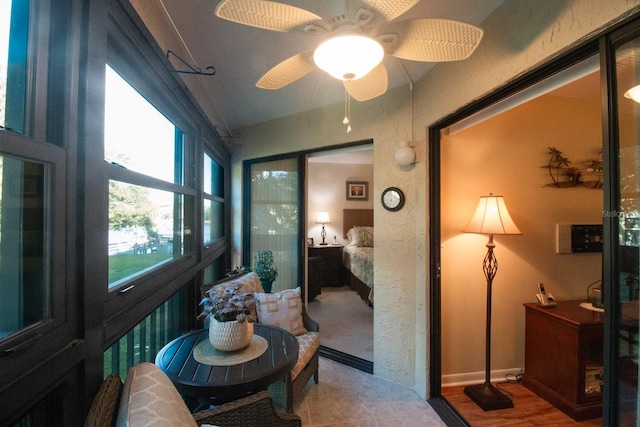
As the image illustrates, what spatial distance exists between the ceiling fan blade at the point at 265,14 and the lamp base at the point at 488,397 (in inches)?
106

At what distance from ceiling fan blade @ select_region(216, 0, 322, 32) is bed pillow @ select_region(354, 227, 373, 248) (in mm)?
4594

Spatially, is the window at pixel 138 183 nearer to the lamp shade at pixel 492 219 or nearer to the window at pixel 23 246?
the window at pixel 23 246

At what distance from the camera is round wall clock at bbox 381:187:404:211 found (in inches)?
92.1

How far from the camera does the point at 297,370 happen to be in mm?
1933

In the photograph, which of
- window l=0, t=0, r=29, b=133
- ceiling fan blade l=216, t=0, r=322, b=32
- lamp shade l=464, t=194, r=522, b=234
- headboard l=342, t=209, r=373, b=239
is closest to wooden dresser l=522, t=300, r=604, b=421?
lamp shade l=464, t=194, r=522, b=234

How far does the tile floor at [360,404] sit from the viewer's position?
1.96 metres

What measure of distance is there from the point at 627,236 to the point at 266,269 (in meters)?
2.75

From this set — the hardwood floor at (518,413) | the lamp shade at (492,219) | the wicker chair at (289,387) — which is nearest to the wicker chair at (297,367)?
the wicker chair at (289,387)

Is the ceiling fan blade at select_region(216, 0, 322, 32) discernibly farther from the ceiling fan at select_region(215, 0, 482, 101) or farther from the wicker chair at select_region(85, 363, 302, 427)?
the wicker chair at select_region(85, 363, 302, 427)

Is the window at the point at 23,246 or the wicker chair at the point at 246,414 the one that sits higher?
the window at the point at 23,246

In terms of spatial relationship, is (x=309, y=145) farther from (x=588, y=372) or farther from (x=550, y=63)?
(x=588, y=372)

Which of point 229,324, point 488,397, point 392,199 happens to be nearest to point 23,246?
point 229,324

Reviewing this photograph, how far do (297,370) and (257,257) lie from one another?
1599 millimetres

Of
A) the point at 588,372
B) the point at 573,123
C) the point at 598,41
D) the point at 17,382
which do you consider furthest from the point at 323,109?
the point at 588,372
